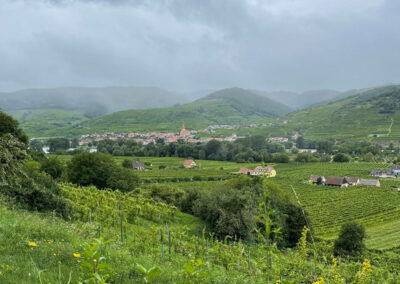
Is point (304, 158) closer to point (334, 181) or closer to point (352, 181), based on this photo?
point (352, 181)

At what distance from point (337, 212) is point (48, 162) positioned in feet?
126

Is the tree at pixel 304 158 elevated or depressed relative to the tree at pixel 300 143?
depressed

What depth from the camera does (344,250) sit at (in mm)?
22312

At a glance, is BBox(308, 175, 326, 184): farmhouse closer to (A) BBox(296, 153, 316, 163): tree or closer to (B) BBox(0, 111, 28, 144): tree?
(A) BBox(296, 153, 316, 163): tree

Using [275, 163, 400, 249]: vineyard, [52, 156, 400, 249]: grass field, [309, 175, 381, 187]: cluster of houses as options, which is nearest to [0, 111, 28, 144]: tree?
[52, 156, 400, 249]: grass field

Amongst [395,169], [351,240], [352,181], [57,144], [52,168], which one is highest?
[52,168]

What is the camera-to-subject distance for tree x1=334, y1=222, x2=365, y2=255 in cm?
2248

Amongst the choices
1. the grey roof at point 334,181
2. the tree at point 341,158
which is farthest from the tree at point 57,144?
the tree at point 341,158

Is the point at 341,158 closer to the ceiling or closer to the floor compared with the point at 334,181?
closer to the ceiling

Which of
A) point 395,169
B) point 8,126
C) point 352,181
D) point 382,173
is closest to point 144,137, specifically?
point 352,181

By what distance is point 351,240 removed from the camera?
2255cm

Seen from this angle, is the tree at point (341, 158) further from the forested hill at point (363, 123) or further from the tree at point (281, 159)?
the forested hill at point (363, 123)

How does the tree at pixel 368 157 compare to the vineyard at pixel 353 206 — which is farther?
the tree at pixel 368 157

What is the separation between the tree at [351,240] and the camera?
73.8 feet
